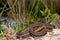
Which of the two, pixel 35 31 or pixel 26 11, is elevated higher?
pixel 26 11

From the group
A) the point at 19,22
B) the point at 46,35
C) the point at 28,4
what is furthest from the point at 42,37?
the point at 28,4

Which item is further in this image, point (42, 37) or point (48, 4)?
point (48, 4)

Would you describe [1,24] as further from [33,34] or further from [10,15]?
[33,34]

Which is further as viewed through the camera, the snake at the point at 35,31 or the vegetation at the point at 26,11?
the vegetation at the point at 26,11

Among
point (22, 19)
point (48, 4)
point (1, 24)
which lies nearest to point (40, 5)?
point (48, 4)

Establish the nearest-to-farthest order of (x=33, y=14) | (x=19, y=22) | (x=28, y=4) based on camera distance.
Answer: (x=19, y=22), (x=33, y=14), (x=28, y=4)

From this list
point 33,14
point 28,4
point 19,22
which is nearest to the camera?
point 19,22

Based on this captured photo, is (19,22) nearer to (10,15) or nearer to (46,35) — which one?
(10,15)

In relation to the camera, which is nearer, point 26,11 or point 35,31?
point 35,31

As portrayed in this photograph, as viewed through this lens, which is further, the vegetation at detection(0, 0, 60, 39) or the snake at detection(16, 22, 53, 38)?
the vegetation at detection(0, 0, 60, 39)
